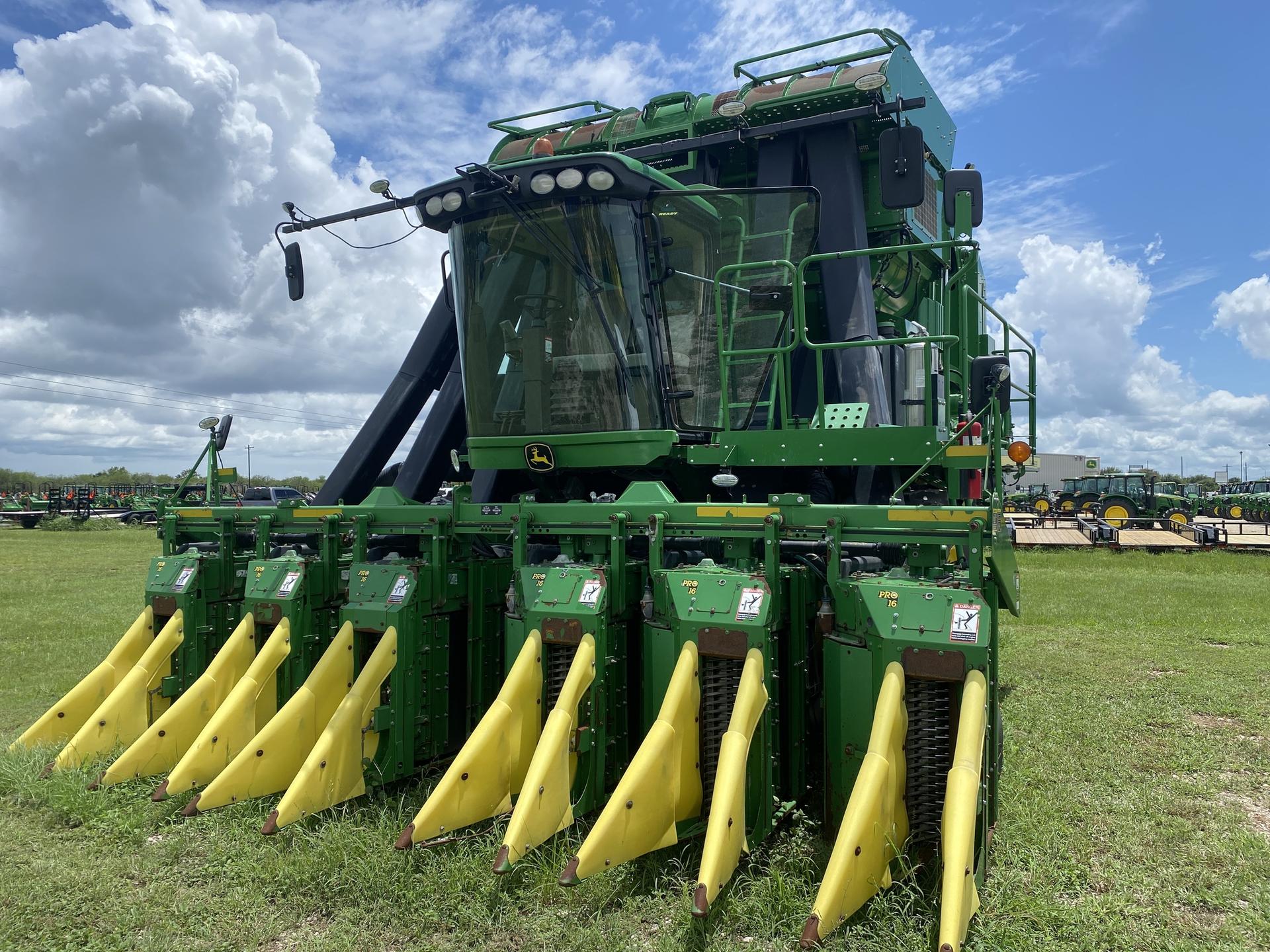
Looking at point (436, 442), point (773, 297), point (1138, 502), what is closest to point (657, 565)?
point (773, 297)

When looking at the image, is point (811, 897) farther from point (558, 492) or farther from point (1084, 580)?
A: point (1084, 580)

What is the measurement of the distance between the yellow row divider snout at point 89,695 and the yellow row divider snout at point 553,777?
10.8 ft

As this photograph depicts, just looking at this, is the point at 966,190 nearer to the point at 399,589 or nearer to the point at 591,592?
the point at 591,592

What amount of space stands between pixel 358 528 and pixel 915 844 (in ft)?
11.8

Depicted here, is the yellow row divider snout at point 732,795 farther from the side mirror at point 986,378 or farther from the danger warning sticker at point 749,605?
the side mirror at point 986,378

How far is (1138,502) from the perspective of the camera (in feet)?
113

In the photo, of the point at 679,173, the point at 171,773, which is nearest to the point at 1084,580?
the point at 679,173

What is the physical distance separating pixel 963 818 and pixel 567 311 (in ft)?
12.1

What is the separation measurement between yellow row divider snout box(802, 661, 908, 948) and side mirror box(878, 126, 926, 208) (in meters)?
2.74

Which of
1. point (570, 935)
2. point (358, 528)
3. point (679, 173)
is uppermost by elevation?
point (679, 173)

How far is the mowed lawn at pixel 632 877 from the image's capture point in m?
3.37

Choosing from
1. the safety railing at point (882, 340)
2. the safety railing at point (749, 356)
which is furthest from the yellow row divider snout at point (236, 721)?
the safety railing at point (882, 340)

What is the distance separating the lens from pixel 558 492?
6.10 metres

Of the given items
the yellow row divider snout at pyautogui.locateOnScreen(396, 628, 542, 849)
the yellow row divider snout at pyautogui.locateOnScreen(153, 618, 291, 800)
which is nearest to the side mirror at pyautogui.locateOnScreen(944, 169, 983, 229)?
the yellow row divider snout at pyautogui.locateOnScreen(396, 628, 542, 849)
